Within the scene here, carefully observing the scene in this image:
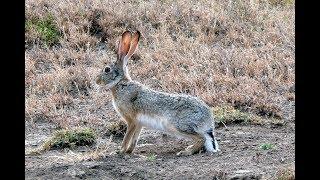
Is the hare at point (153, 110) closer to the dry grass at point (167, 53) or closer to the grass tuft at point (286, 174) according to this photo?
the dry grass at point (167, 53)

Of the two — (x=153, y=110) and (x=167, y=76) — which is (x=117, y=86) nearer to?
(x=153, y=110)

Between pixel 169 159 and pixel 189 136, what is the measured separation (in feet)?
1.19

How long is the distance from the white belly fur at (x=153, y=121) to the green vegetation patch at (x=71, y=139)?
754 millimetres

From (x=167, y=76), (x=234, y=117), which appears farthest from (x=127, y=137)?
(x=167, y=76)

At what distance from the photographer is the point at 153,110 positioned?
6203 millimetres

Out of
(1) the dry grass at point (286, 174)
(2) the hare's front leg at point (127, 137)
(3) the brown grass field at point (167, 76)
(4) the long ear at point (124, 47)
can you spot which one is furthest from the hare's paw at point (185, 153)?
(1) the dry grass at point (286, 174)

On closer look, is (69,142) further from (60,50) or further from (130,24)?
(130,24)

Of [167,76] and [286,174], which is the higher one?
[286,174]

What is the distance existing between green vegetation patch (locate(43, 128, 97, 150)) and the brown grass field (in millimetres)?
93

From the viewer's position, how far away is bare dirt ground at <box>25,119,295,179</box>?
495cm

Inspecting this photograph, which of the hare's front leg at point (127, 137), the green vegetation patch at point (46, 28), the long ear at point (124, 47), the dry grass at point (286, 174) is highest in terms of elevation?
the dry grass at point (286, 174)

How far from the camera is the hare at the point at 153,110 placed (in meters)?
6.03

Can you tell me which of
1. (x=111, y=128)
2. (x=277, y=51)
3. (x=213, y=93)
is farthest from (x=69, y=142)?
(x=277, y=51)

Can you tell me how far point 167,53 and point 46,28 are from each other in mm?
2098
